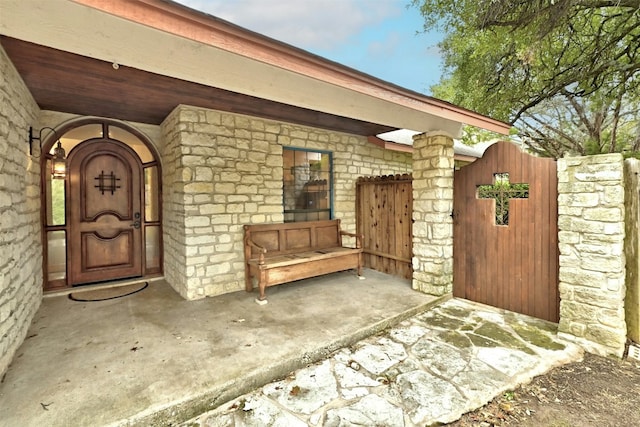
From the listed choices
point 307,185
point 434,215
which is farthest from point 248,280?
point 434,215

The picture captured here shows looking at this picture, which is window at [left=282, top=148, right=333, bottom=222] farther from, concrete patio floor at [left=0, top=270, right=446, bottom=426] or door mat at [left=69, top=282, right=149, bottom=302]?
door mat at [left=69, top=282, right=149, bottom=302]

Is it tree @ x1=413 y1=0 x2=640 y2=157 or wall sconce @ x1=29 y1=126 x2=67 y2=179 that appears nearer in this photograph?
wall sconce @ x1=29 y1=126 x2=67 y2=179

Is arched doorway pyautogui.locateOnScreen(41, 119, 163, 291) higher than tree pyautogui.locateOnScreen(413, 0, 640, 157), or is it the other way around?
tree pyautogui.locateOnScreen(413, 0, 640, 157)

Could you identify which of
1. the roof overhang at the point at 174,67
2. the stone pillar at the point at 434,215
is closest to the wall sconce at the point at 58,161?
the roof overhang at the point at 174,67

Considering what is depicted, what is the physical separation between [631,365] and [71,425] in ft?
13.3

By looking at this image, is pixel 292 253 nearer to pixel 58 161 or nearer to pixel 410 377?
pixel 410 377

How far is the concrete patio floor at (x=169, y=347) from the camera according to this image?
1.73m

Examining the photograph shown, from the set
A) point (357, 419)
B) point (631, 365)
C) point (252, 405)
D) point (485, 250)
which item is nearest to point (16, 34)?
point (252, 405)

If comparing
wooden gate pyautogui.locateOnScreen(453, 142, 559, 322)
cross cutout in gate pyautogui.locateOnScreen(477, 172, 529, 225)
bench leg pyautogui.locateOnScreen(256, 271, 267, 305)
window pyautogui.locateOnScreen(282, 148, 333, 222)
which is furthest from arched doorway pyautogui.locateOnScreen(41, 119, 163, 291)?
cross cutout in gate pyautogui.locateOnScreen(477, 172, 529, 225)

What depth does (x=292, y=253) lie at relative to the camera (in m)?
4.14

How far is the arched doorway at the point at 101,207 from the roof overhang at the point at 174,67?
51 cm

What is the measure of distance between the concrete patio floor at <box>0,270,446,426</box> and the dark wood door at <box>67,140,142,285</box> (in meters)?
0.71

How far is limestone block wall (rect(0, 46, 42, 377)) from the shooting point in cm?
216

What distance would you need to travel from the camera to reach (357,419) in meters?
1.71
